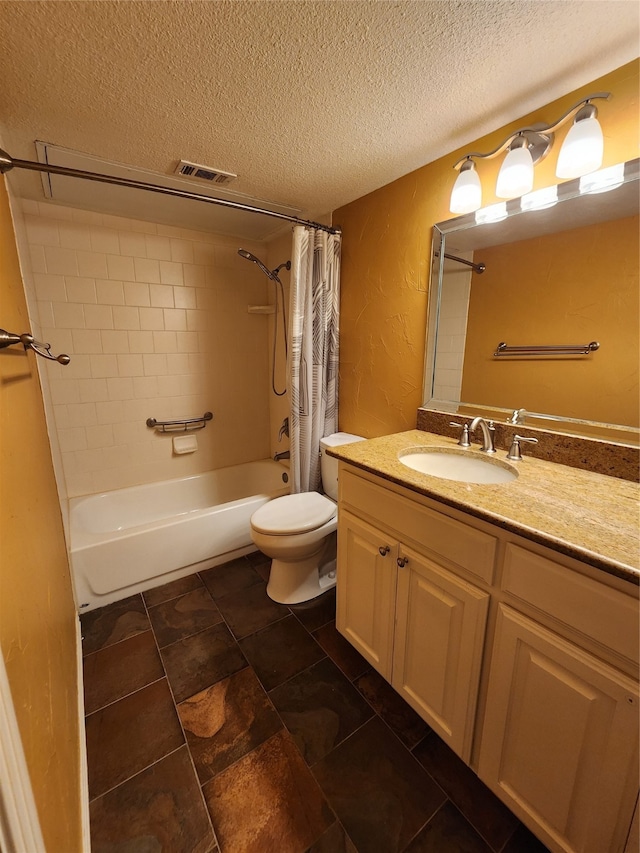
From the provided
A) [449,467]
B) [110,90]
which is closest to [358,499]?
[449,467]

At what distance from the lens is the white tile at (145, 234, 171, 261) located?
7.20 ft

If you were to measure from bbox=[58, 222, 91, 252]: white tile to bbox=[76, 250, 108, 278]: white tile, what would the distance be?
0.03 metres

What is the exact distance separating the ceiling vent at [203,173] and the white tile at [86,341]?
1063mm

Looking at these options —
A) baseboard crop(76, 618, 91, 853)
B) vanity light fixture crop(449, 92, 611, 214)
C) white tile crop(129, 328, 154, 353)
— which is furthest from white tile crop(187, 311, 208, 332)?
baseboard crop(76, 618, 91, 853)

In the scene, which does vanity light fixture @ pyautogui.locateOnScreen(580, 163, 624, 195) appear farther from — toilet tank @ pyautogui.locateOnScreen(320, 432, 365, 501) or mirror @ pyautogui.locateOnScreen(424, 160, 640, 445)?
toilet tank @ pyautogui.locateOnScreen(320, 432, 365, 501)

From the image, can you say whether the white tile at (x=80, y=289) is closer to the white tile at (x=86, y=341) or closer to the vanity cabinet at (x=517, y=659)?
the white tile at (x=86, y=341)

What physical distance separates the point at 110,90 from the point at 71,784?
1.94 meters

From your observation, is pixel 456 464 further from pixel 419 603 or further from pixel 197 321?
pixel 197 321

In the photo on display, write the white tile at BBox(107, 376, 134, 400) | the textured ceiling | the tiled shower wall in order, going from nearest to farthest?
the textured ceiling → the tiled shower wall → the white tile at BBox(107, 376, 134, 400)

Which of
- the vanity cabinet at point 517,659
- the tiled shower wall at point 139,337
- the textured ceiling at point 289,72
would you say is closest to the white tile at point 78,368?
the tiled shower wall at point 139,337

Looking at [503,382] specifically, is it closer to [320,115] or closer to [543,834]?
[320,115]

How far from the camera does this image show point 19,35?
89 centimetres

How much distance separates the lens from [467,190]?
1.30 meters

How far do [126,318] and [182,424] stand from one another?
76cm
